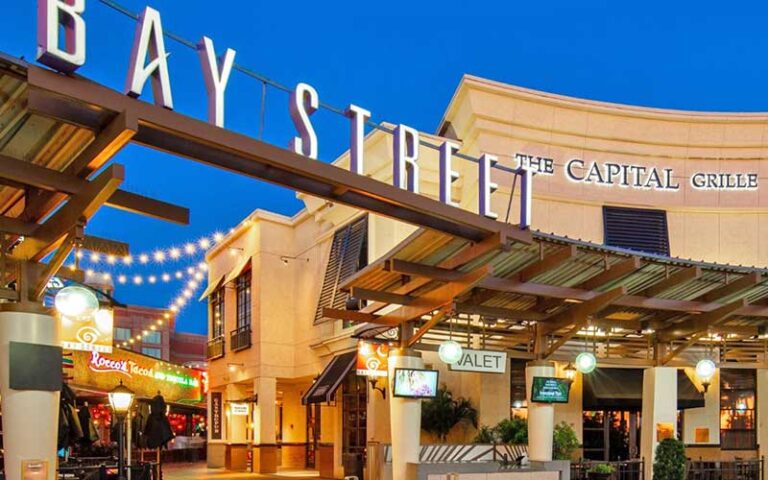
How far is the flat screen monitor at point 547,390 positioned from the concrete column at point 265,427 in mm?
14166

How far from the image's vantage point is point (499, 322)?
744 inches

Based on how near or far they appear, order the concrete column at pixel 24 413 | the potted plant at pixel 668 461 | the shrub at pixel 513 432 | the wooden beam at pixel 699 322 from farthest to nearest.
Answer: the shrub at pixel 513 432 → the potted plant at pixel 668 461 → the wooden beam at pixel 699 322 → the concrete column at pixel 24 413

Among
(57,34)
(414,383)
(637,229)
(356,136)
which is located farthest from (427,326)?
(637,229)

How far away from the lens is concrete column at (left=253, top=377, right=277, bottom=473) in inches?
1097

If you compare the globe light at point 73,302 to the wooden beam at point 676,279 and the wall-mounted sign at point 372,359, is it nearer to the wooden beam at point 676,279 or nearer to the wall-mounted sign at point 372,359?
the wall-mounted sign at point 372,359

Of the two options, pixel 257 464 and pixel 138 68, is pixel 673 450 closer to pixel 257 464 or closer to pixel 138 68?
pixel 138 68

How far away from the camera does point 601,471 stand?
1634 centimetres

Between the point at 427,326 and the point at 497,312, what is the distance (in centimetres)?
Answer: 196

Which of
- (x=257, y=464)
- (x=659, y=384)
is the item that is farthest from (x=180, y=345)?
(x=659, y=384)

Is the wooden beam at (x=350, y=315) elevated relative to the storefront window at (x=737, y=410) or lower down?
elevated

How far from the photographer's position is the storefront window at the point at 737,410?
22938mm

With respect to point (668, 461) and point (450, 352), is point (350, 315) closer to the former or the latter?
point (450, 352)

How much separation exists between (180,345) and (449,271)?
7390 cm

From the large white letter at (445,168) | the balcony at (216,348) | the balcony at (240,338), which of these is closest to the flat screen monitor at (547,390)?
the large white letter at (445,168)
